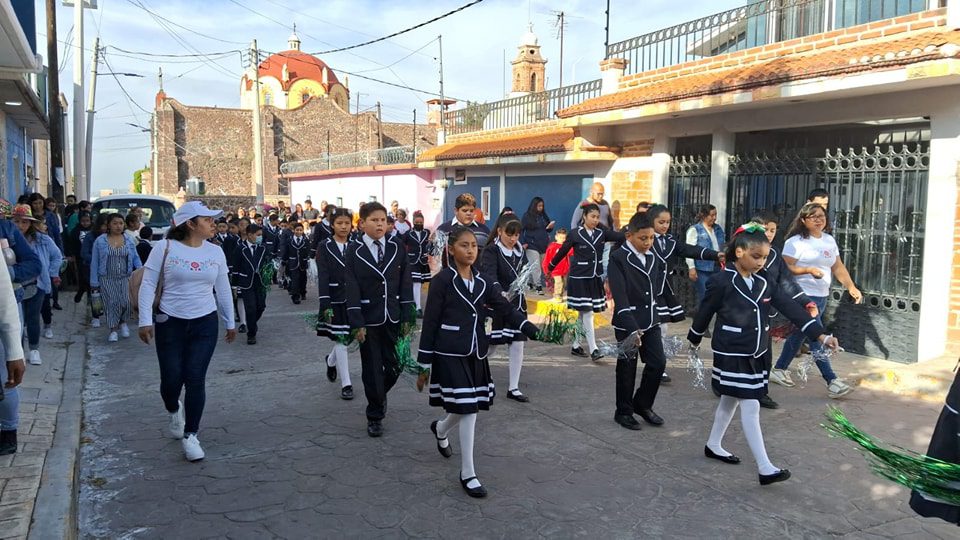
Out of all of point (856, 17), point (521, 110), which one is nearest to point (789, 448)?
point (856, 17)

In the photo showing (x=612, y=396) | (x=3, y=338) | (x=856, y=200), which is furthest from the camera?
(x=856, y=200)

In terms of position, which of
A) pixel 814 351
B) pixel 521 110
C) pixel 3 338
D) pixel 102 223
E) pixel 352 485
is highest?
pixel 521 110

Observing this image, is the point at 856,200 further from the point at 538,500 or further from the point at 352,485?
the point at 352,485

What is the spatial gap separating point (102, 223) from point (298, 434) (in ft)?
18.4

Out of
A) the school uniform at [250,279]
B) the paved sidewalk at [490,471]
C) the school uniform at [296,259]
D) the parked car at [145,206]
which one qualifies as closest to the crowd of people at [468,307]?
the paved sidewalk at [490,471]

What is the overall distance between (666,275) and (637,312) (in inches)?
53.0

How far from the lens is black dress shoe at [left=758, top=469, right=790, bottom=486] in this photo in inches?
184

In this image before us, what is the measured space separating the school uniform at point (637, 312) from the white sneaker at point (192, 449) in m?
3.14

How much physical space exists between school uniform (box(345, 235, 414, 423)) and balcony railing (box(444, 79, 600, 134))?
947cm

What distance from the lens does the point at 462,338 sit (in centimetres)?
469

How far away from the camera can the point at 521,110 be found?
18078 mm

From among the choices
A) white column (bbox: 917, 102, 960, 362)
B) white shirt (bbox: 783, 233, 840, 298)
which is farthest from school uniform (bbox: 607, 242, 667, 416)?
white column (bbox: 917, 102, 960, 362)

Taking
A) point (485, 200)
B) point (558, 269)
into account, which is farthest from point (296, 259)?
point (485, 200)

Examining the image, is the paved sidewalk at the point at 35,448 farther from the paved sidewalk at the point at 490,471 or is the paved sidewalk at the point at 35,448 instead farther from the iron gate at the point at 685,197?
the iron gate at the point at 685,197
